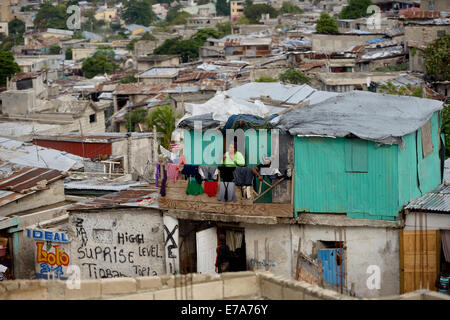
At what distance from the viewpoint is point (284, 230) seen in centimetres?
1234

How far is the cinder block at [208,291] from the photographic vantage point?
26.8 feet

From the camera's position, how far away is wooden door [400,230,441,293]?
11523 mm

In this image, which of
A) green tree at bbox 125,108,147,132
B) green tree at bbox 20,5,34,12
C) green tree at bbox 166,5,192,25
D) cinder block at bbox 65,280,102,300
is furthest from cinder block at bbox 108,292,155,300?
green tree at bbox 20,5,34,12

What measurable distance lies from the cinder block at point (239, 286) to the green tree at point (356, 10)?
60747mm

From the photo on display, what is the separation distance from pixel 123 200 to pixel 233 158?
2.76m

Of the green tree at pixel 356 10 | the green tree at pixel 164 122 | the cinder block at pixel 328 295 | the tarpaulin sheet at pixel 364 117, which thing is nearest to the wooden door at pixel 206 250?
the tarpaulin sheet at pixel 364 117

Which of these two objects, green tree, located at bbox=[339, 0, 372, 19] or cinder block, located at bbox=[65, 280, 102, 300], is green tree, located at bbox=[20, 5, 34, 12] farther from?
cinder block, located at bbox=[65, 280, 102, 300]

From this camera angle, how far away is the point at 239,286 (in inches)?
330

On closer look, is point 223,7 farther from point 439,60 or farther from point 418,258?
point 418,258

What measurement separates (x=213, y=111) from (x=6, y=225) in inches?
191

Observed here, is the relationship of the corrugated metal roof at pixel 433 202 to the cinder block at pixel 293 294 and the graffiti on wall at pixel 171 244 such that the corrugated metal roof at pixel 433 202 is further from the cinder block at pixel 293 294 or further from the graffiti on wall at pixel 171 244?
the cinder block at pixel 293 294

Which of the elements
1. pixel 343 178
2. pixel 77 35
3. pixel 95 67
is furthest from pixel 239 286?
pixel 77 35

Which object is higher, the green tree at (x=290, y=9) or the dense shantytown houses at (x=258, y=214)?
the green tree at (x=290, y=9)
